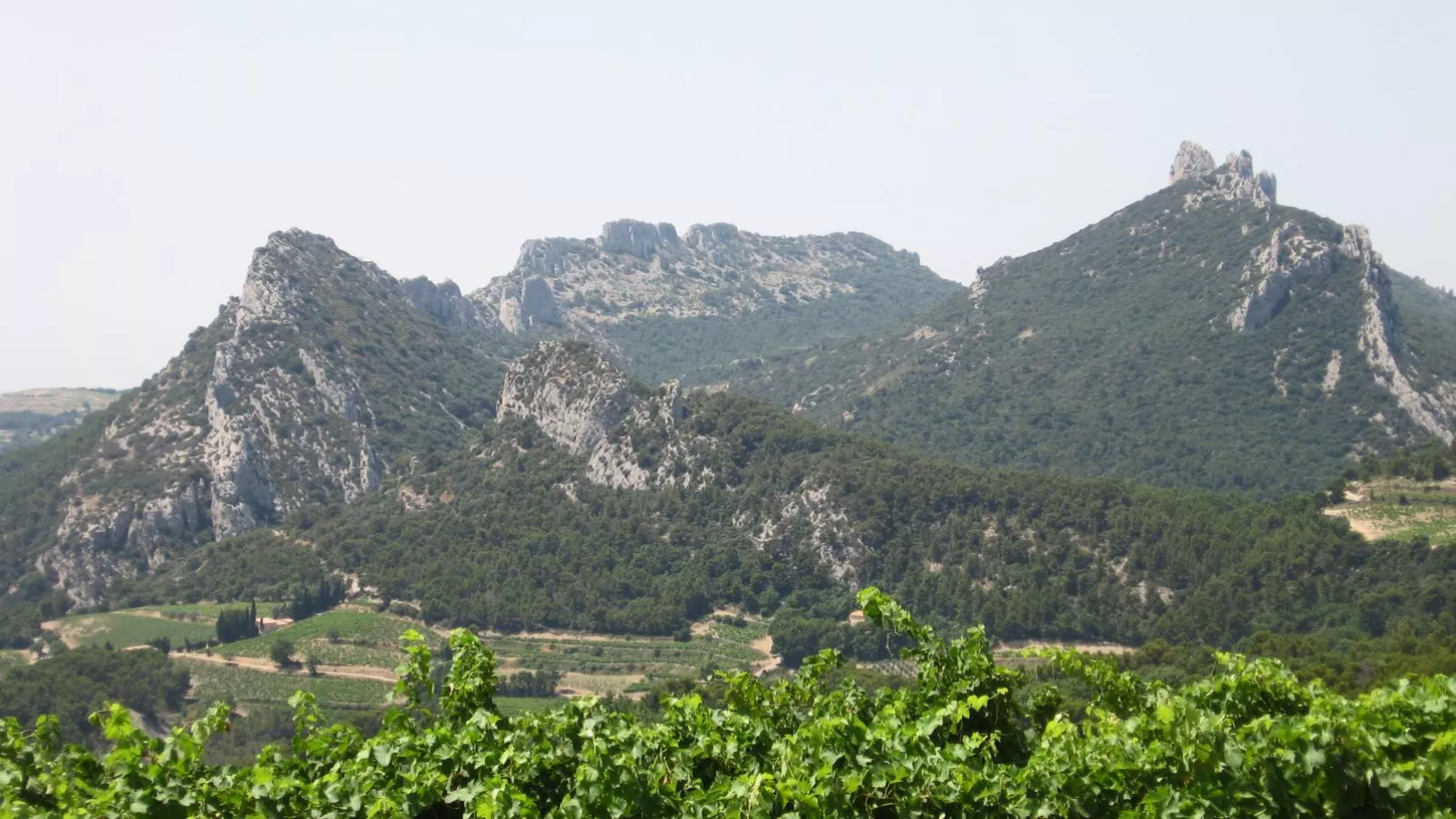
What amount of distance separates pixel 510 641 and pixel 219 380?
67235mm

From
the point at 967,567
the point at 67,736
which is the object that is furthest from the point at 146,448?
the point at 967,567

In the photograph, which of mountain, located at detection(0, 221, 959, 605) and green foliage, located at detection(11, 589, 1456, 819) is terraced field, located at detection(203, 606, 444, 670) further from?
green foliage, located at detection(11, 589, 1456, 819)

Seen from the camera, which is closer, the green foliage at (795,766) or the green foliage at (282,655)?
the green foliage at (795,766)

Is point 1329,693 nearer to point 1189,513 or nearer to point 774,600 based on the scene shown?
point 1189,513

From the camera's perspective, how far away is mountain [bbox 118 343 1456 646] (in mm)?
78312

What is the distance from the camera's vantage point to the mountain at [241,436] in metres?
122

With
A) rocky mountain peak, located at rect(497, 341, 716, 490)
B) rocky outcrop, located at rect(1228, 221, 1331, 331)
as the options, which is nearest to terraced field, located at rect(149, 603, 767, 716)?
rocky mountain peak, located at rect(497, 341, 716, 490)

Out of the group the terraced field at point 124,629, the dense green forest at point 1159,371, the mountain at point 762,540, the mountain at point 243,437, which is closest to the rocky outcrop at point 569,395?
the mountain at point 762,540

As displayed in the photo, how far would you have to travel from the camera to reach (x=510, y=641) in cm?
9494

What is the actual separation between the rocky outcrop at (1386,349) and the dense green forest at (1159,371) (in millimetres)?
1250

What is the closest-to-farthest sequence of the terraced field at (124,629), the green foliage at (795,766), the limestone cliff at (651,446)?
the green foliage at (795,766) → the terraced field at (124,629) → the limestone cliff at (651,446)

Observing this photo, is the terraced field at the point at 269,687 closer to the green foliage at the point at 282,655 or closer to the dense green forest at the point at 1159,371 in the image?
the green foliage at the point at 282,655

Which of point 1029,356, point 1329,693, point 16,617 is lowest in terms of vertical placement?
point 16,617

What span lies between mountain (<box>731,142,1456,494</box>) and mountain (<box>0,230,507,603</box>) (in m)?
74.9
